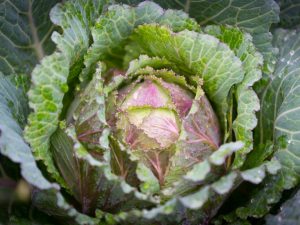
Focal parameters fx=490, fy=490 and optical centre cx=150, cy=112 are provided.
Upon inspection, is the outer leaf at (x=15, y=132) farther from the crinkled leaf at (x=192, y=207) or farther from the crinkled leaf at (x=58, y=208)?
the crinkled leaf at (x=192, y=207)

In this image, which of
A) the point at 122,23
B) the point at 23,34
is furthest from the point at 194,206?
the point at 23,34

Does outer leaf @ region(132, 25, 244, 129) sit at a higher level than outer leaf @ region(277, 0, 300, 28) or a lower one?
higher

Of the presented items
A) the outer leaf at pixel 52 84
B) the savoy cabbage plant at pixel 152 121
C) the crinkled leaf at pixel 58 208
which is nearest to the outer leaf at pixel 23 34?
the savoy cabbage plant at pixel 152 121

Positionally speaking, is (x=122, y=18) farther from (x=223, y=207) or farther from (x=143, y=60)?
(x=223, y=207)

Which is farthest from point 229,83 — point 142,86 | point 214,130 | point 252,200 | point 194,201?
point 194,201

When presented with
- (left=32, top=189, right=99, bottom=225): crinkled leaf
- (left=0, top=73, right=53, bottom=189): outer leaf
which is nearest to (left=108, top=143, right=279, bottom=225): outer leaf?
(left=32, top=189, right=99, bottom=225): crinkled leaf

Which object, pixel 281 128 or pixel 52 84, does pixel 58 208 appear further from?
pixel 281 128

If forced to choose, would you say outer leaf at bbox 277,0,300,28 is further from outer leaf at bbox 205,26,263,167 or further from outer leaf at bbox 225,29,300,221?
outer leaf at bbox 205,26,263,167

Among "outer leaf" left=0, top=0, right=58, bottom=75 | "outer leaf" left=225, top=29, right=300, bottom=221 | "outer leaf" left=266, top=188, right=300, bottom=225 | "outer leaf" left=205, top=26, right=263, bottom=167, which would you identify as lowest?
"outer leaf" left=266, top=188, right=300, bottom=225
